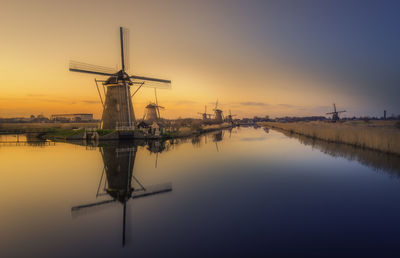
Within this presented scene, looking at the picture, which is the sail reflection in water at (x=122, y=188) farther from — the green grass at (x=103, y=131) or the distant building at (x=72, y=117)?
the distant building at (x=72, y=117)

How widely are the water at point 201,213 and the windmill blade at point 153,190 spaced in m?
0.08

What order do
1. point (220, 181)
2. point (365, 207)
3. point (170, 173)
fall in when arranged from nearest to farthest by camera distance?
point (365, 207)
point (220, 181)
point (170, 173)

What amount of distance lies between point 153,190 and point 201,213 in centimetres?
258

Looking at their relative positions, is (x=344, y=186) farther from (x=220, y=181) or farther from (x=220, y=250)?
(x=220, y=250)

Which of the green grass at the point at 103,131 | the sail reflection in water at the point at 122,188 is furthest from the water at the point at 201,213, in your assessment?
the green grass at the point at 103,131

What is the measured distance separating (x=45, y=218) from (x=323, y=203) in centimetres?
735

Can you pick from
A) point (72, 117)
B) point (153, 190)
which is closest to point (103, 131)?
point (153, 190)

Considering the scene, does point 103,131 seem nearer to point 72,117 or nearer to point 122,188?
point 122,188

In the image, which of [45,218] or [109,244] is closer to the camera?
[109,244]

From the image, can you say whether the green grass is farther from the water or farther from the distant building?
the distant building

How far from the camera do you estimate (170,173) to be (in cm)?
1065

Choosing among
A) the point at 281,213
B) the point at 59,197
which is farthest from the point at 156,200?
the point at 281,213

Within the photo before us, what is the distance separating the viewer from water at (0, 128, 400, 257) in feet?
14.3

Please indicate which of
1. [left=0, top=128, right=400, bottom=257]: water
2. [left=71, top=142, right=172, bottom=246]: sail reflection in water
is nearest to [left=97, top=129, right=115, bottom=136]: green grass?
[left=0, top=128, right=400, bottom=257]: water
